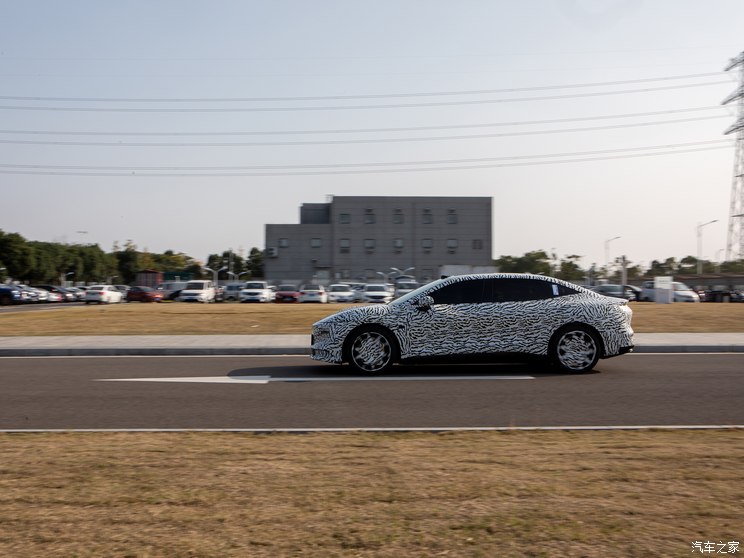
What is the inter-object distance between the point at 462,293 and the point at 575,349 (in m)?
1.99

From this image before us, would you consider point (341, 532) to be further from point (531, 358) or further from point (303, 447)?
point (531, 358)

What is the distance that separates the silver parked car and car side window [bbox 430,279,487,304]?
0.02m

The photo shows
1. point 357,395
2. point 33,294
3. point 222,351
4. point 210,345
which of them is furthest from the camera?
point 33,294

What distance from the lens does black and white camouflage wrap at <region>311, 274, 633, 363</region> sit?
11344 mm

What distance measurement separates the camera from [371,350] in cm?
1131

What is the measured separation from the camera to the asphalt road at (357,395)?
7398 mm

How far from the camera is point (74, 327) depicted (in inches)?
818

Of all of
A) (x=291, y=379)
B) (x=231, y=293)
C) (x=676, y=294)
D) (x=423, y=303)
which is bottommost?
(x=291, y=379)

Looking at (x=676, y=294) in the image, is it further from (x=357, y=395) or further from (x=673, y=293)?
(x=357, y=395)

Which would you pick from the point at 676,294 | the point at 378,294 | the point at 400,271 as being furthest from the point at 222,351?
the point at 400,271

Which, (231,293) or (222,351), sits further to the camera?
(231,293)

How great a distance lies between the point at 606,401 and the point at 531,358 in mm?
3014

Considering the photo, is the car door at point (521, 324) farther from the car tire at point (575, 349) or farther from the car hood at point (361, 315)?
the car hood at point (361, 315)

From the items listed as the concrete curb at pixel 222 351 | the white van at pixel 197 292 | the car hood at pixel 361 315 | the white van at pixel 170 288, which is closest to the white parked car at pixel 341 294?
the white van at pixel 197 292
